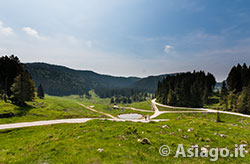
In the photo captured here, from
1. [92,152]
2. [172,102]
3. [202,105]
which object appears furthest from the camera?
[172,102]

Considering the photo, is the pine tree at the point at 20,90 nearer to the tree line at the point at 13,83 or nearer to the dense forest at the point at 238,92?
the tree line at the point at 13,83

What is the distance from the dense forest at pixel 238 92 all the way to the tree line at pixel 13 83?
3775 inches

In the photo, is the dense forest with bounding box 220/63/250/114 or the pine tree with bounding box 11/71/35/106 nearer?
the pine tree with bounding box 11/71/35/106

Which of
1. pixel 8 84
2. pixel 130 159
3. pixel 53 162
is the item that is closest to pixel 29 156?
pixel 53 162

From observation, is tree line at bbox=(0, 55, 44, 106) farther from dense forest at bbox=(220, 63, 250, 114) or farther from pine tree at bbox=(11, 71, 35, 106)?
dense forest at bbox=(220, 63, 250, 114)

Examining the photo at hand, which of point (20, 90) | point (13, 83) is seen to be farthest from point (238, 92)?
point (13, 83)

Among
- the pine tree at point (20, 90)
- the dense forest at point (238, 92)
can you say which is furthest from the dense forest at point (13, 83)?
the dense forest at point (238, 92)

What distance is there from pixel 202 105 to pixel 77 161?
3563 inches

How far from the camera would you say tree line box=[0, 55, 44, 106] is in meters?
40.9

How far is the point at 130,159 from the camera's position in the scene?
8305 mm

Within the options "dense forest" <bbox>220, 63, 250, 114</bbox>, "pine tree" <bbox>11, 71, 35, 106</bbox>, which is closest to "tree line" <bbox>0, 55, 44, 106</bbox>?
Result: "pine tree" <bbox>11, 71, 35, 106</bbox>

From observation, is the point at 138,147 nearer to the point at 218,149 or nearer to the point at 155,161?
the point at 155,161

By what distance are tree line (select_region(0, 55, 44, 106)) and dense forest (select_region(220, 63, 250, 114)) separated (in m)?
95.9

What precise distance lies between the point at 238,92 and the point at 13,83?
112688mm
